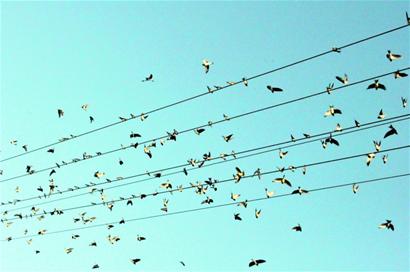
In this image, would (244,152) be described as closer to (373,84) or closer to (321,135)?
(321,135)

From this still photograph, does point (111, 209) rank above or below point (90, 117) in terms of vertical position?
below

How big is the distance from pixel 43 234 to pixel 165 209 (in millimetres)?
3487

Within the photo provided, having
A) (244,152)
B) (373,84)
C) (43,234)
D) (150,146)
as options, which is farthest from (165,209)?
(373,84)

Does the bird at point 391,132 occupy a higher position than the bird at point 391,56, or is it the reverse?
the bird at point 391,56

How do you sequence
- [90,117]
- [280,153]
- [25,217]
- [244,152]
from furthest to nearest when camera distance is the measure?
[25,217]
[90,117]
[280,153]
[244,152]

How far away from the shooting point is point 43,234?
961 centimetres

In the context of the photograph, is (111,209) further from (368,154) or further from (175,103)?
(368,154)

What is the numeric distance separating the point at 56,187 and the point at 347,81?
561 cm

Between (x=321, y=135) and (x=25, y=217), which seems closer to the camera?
(x=321, y=135)

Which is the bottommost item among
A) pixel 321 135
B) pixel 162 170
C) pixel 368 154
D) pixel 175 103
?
pixel 368 154

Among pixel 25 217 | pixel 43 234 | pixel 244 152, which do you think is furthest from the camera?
pixel 43 234

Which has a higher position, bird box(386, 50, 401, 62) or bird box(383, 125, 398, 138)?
bird box(386, 50, 401, 62)

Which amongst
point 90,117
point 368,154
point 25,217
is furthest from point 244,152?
point 25,217

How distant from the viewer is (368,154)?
5.10 m
